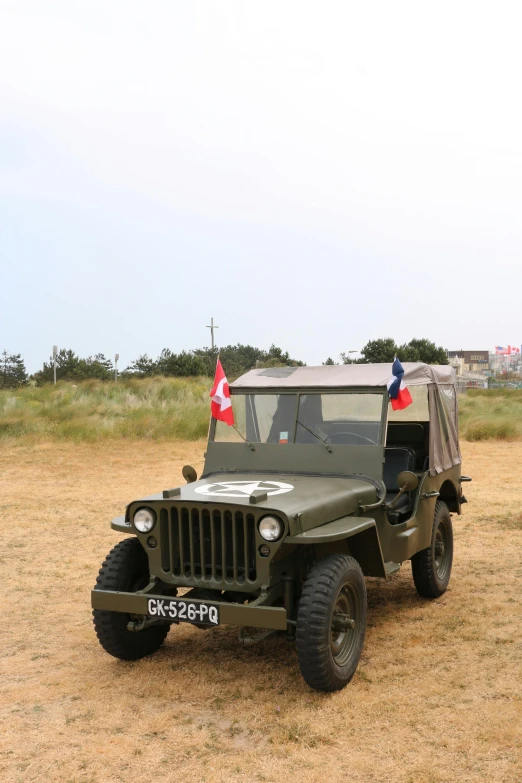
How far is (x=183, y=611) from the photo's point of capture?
459 cm

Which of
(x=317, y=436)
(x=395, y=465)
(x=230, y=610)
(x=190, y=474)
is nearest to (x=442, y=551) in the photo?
(x=395, y=465)

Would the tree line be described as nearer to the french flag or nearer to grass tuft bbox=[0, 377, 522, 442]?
grass tuft bbox=[0, 377, 522, 442]

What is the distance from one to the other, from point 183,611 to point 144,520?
2.03 feet

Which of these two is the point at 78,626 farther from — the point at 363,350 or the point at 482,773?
the point at 363,350

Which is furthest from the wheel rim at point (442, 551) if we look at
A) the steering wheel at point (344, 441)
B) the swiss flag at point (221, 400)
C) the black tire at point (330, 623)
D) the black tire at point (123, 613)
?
the black tire at point (123, 613)

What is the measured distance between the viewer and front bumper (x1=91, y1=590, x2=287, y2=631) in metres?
4.36

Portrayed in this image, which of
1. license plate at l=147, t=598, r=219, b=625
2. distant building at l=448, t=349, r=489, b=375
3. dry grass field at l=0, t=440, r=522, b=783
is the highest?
distant building at l=448, t=349, r=489, b=375

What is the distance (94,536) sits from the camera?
31.4ft

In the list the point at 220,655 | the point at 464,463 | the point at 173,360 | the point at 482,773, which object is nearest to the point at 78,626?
the point at 220,655

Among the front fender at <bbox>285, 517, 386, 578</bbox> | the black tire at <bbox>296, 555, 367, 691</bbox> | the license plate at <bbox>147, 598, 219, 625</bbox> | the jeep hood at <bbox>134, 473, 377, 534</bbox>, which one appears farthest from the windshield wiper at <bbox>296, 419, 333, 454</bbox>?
the license plate at <bbox>147, 598, 219, 625</bbox>

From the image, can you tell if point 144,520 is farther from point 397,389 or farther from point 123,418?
point 123,418

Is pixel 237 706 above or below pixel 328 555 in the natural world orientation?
below

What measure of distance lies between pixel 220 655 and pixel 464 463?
1144cm

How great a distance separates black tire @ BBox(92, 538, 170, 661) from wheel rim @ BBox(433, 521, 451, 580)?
2631 millimetres
